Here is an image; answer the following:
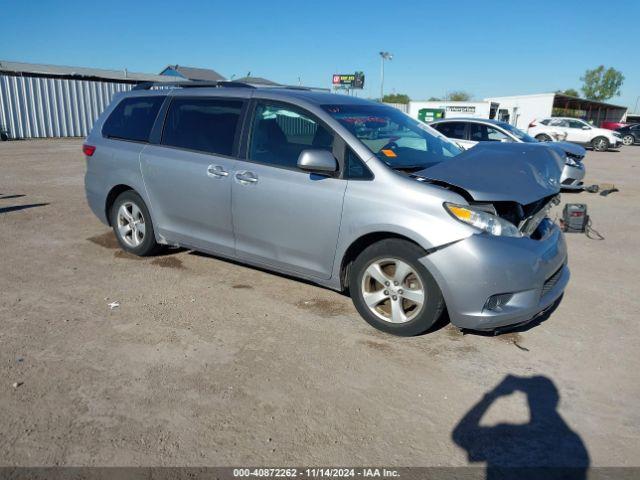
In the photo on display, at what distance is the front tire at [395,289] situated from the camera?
3686mm

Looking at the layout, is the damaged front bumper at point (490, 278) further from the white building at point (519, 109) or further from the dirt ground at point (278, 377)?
the white building at point (519, 109)

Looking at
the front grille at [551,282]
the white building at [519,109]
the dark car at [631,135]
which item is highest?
the white building at [519,109]

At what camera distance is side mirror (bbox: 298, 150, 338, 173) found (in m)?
3.90

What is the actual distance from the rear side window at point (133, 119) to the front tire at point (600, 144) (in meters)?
26.9

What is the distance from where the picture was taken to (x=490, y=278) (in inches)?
136

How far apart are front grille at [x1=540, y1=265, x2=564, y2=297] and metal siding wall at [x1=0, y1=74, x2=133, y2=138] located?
22.5m

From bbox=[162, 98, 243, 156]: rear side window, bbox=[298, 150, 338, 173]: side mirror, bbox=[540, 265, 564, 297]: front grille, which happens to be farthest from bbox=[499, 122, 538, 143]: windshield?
bbox=[298, 150, 338, 173]: side mirror

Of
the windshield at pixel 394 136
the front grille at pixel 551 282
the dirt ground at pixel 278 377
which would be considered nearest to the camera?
the dirt ground at pixel 278 377

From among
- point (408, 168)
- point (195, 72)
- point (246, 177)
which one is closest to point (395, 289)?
point (408, 168)

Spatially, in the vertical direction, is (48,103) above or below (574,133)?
above

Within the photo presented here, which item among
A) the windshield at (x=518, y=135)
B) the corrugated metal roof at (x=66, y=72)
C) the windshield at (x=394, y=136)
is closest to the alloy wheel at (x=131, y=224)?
the windshield at (x=394, y=136)

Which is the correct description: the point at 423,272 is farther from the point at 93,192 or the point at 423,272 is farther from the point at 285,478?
the point at 93,192

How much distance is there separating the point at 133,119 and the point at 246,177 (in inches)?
77.0

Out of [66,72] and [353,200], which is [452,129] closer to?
[353,200]
